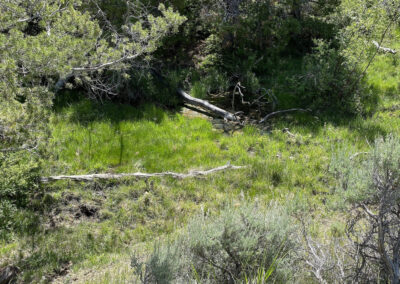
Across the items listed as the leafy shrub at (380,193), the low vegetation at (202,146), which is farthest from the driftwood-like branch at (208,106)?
the leafy shrub at (380,193)

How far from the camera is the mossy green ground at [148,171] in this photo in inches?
233

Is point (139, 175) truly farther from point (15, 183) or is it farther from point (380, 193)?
point (380, 193)

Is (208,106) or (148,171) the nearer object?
(148,171)

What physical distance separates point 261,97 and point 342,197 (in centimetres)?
608

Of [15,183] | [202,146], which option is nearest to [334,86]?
[202,146]

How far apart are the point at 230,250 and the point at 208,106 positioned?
5.79 meters

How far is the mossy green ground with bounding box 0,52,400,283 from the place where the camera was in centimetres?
591

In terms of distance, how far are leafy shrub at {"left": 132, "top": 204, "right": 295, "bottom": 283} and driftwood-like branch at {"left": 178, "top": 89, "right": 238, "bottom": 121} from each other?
5102 millimetres

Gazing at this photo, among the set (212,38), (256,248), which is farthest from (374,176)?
(212,38)

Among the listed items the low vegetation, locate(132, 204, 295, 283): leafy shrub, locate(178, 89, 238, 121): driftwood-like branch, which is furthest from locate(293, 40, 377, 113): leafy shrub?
locate(132, 204, 295, 283): leafy shrub

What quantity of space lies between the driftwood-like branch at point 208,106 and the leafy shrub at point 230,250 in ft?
16.7

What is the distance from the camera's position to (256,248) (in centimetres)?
425

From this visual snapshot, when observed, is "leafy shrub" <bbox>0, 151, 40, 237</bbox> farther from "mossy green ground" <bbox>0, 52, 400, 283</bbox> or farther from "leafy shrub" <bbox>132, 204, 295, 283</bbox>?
"leafy shrub" <bbox>132, 204, 295, 283</bbox>

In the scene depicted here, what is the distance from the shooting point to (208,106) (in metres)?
9.62
